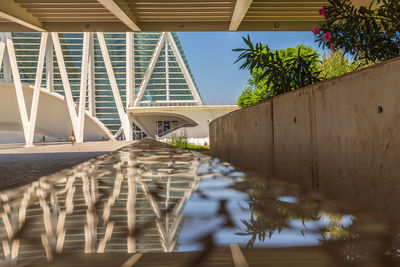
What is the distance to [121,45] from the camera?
173ft

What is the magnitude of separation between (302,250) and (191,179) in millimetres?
2437

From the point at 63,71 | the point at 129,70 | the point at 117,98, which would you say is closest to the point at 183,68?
the point at 129,70

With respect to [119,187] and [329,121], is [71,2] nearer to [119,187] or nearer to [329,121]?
[119,187]

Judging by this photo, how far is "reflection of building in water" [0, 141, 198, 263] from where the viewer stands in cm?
141

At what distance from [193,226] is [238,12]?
30.7 feet

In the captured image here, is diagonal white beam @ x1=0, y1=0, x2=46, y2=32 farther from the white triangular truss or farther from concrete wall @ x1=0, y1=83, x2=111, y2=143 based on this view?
the white triangular truss

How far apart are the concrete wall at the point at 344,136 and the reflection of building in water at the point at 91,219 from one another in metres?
1.28

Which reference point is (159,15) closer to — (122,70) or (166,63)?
(122,70)

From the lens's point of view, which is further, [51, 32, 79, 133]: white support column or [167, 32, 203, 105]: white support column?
[167, 32, 203, 105]: white support column

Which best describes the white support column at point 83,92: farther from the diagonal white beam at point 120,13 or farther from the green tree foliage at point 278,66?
the green tree foliage at point 278,66

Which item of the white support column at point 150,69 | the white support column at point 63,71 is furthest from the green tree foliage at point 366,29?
the white support column at point 150,69

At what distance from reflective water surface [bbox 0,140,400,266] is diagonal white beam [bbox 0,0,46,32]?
27.4 ft

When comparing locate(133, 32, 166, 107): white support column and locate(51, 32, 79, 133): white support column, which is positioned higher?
locate(133, 32, 166, 107): white support column

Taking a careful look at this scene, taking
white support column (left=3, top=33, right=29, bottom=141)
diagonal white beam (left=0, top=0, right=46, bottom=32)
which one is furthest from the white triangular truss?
diagonal white beam (left=0, top=0, right=46, bottom=32)
